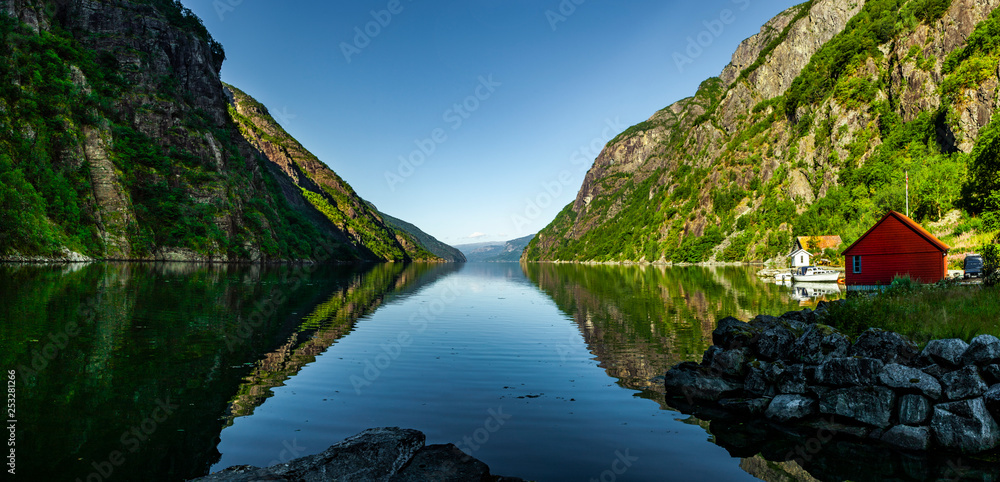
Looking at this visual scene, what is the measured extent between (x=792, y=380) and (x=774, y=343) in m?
2.61

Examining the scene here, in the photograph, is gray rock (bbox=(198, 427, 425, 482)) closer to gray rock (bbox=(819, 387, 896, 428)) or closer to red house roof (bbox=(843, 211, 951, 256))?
gray rock (bbox=(819, 387, 896, 428))

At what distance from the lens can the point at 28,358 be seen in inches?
645

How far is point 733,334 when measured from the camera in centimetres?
1859

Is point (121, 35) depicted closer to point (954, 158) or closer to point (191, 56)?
point (191, 56)

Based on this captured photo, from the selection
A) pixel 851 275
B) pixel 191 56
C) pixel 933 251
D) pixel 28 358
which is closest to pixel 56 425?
pixel 28 358

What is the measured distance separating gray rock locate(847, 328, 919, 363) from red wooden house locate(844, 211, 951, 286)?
3634 centimetres

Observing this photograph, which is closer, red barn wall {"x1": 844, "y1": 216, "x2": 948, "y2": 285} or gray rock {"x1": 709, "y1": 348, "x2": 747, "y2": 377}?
gray rock {"x1": 709, "y1": 348, "x2": 747, "y2": 377}

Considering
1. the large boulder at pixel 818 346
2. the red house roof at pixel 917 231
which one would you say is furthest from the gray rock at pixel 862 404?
the red house roof at pixel 917 231

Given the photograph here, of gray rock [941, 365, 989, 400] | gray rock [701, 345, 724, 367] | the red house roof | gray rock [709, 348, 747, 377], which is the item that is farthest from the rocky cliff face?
the red house roof

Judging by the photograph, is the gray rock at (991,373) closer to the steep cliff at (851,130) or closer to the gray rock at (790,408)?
the gray rock at (790,408)

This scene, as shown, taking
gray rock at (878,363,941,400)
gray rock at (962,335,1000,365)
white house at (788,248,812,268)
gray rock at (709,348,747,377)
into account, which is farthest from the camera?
white house at (788,248,812,268)

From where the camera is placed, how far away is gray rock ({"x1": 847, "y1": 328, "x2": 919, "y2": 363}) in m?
14.0

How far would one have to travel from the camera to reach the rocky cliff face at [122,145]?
3265 inches

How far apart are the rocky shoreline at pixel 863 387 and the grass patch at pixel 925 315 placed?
2214 millimetres
